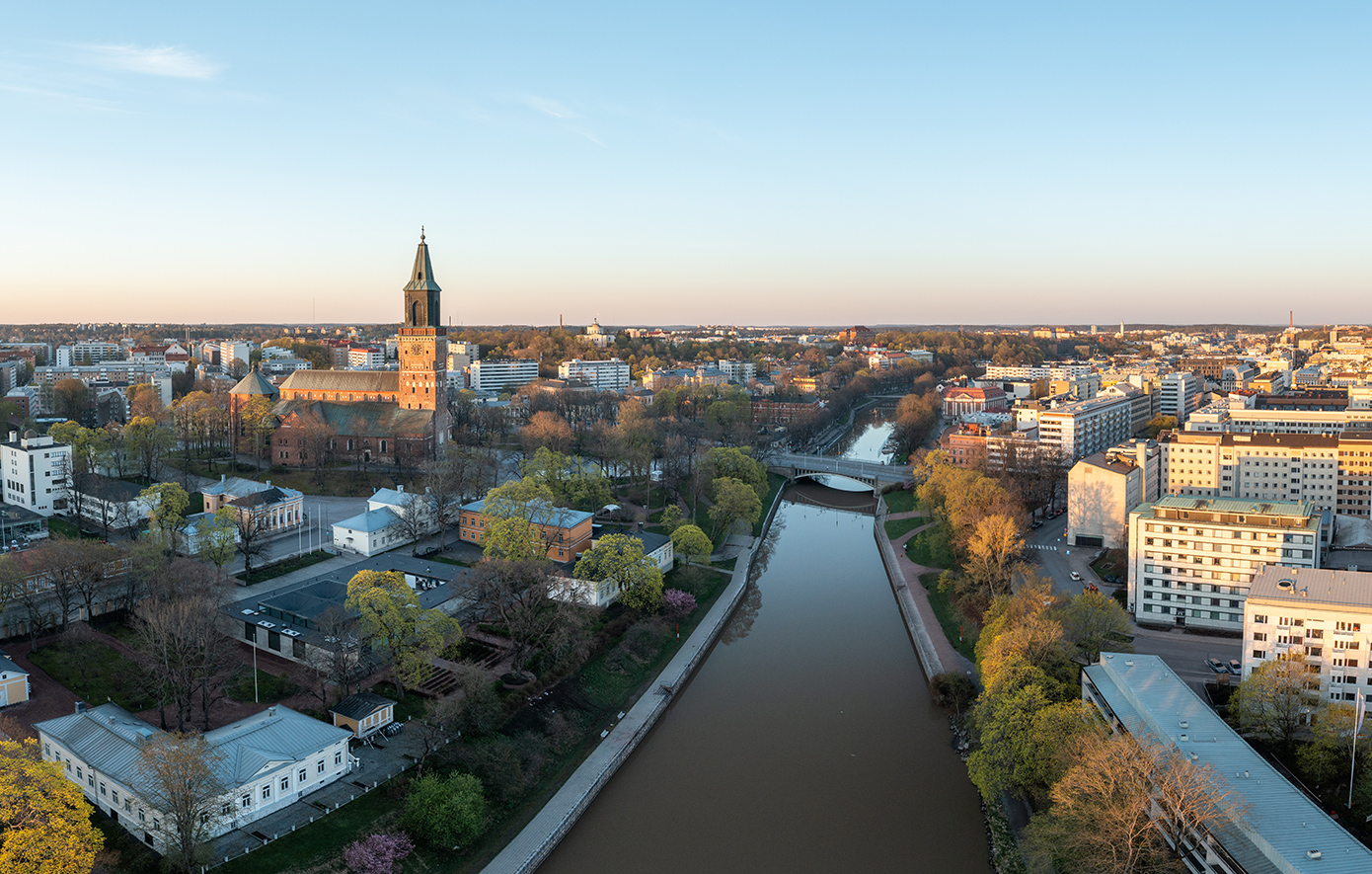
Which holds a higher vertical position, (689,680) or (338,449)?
(338,449)

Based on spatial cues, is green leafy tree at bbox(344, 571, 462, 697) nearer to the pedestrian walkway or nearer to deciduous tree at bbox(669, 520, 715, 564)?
the pedestrian walkway

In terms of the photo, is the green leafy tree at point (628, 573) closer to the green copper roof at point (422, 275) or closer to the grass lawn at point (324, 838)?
the grass lawn at point (324, 838)

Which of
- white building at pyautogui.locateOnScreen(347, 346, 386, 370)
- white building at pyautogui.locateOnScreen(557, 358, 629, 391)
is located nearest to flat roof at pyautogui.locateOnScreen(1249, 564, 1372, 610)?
white building at pyautogui.locateOnScreen(557, 358, 629, 391)

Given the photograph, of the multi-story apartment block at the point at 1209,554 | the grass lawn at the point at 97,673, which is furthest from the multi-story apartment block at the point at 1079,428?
the grass lawn at the point at 97,673

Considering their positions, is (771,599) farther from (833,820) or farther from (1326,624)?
(1326,624)

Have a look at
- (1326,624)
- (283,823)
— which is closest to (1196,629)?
(1326,624)

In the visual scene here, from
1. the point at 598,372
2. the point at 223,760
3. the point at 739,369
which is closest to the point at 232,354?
the point at 598,372
